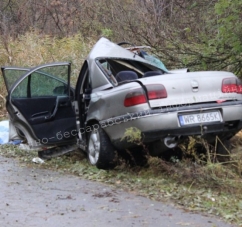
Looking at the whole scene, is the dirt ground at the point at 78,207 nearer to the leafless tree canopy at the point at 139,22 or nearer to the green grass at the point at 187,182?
the green grass at the point at 187,182

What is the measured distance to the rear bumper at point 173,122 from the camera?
6.39 m

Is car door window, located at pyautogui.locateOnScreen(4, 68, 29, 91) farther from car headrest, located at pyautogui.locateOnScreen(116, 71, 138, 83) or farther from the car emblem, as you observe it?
the car emblem

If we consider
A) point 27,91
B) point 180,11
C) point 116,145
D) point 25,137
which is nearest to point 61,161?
point 25,137

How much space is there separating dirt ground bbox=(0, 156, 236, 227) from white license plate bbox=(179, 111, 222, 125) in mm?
1164

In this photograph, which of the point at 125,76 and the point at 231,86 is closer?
the point at 231,86

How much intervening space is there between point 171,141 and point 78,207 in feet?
5.33

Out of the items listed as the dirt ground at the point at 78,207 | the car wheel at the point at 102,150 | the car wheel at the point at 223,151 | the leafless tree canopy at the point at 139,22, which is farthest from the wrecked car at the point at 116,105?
the leafless tree canopy at the point at 139,22

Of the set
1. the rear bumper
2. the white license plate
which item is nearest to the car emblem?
the rear bumper

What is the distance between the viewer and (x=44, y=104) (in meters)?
8.62

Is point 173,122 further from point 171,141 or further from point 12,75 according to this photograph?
point 12,75

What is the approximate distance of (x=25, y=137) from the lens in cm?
870

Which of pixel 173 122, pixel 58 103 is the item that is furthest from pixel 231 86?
pixel 58 103

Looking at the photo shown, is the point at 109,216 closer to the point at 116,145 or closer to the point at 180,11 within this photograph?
the point at 116,145

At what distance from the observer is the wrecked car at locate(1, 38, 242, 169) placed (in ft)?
21.2
